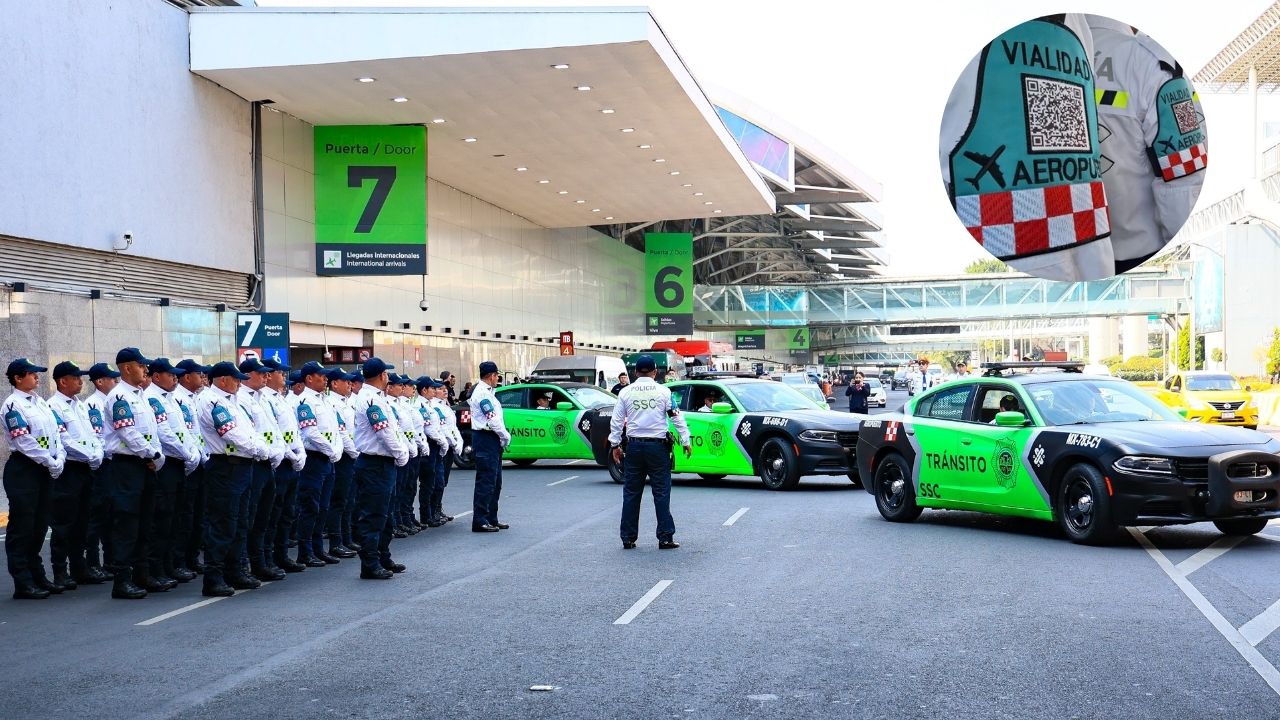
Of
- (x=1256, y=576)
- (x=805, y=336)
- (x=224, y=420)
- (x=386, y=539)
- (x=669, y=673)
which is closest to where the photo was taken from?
(x=669, y=673)

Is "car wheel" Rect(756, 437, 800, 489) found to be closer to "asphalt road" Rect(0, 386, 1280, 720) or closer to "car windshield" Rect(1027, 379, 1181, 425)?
"asphalt road" Rect(0, 386, 1280, 720)

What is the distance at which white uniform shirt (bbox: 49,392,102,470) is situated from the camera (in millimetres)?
10602

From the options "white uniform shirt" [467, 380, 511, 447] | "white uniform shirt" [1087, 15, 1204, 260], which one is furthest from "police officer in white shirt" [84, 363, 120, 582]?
"white uniform shirt" [1087, 15, 1204, 260]

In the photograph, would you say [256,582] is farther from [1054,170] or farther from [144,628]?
[1054,170]

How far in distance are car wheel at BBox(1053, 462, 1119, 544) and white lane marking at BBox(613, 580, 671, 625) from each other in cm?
388

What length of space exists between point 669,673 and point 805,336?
100740 mm

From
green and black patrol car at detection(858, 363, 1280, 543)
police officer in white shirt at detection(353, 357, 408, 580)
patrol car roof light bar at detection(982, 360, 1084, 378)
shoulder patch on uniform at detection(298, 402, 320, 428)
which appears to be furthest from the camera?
patrol car roof light bar at detection(982, 360, 1084, 378)

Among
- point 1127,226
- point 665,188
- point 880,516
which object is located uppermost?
point 665,188

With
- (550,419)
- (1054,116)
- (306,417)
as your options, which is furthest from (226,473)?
(550,419)

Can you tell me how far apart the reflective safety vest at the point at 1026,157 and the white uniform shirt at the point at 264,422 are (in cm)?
594

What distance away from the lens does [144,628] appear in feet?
29.5

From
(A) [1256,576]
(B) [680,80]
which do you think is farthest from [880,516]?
(B) [680,80]

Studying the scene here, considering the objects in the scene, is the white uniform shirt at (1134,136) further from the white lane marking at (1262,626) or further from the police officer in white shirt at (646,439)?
the police officer in white shirt at (646,439)

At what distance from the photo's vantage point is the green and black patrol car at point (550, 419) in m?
24.6
